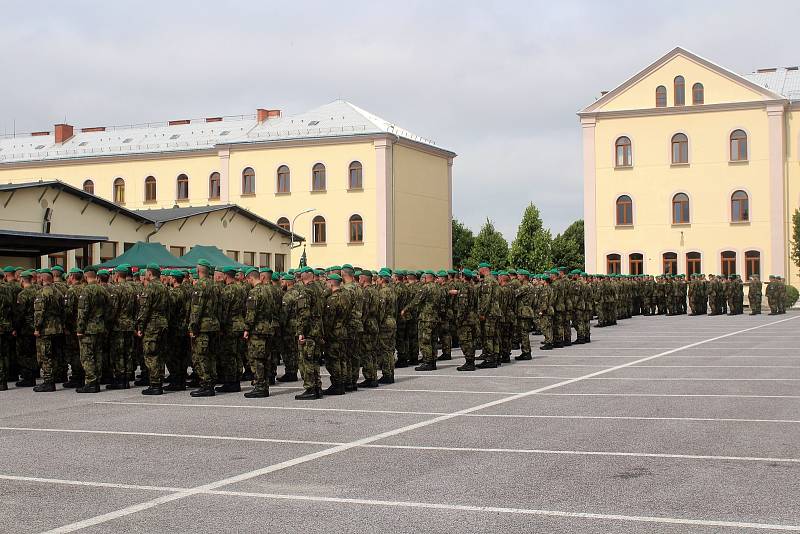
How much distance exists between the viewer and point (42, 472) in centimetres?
814

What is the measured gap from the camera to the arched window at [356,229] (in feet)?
191

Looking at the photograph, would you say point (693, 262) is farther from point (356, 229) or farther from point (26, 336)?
point (26, 336)

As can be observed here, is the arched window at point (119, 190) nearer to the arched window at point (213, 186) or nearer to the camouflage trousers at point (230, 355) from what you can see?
the arched window at point (213, 186)

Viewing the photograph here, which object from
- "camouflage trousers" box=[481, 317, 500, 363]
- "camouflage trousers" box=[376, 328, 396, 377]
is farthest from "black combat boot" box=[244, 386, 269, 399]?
"camouflage trousers" box=[481, 317, 500, 363]

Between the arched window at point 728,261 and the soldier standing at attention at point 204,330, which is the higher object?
the arched window at point 728,261

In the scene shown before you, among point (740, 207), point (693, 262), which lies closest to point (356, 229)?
point (693, 262)

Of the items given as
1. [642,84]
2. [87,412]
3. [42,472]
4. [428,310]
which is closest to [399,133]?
[642,84]

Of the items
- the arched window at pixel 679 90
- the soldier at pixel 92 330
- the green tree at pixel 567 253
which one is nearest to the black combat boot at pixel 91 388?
the soldier at pixel 92 330

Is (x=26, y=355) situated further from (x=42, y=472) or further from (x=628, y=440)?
(x=628, y=440)

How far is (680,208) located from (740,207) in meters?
3.22

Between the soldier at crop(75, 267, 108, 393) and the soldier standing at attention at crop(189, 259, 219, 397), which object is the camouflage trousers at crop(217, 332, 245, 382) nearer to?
the soldier standing at attention at crop(189, 259, 219, 397)

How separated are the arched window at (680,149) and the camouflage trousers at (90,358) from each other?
4623 centimetres

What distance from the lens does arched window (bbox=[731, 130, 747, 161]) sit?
54072 millimetres

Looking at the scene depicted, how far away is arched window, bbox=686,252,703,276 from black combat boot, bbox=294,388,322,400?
44772mm
